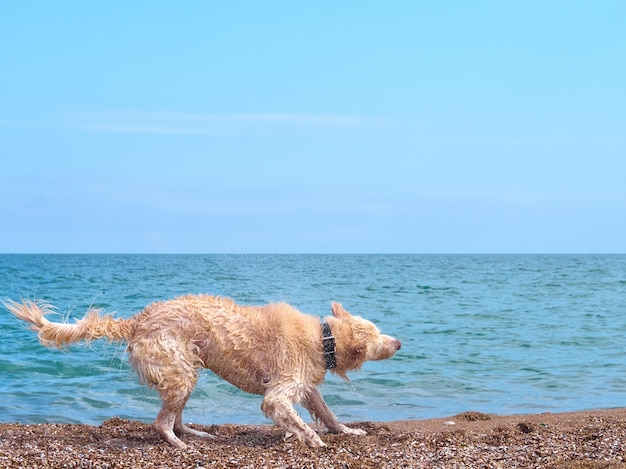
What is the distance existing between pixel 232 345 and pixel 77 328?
5.61ft

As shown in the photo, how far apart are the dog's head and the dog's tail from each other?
7.57 ft

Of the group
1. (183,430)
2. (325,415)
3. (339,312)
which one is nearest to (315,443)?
(325,415)

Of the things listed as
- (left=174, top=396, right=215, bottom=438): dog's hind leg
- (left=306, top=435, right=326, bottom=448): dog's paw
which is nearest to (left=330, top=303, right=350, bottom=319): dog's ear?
(left=306, top=435, right=326, bottom=448): dog's paw

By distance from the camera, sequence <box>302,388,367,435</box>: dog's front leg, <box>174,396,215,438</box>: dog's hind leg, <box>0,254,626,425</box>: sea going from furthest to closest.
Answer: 1. <box>0,254,626,425</box>: sea
2. <box>302,388,367,435</box>: dog's front leg
3. <box>174,396,215,438</box>: dog's hind leg

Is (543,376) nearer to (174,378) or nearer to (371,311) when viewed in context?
(174,378)

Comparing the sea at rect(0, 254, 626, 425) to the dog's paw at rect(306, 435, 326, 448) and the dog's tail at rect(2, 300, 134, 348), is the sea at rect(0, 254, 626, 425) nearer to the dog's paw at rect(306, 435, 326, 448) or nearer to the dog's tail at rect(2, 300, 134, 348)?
the dog's tail at rect(2, 300, 134, 348)

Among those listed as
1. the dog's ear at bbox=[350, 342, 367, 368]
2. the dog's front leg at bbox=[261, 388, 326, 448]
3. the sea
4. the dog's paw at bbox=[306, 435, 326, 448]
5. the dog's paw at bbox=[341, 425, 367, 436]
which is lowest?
the sea

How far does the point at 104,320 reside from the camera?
8.06 meters

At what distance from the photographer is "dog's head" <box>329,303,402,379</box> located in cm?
829

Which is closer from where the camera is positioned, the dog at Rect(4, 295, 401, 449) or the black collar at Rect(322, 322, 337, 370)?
the dog at Rect(4, 295, 401, 449)

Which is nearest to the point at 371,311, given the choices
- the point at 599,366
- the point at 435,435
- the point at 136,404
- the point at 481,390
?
the point at 599,366

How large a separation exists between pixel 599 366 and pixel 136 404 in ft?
31.7

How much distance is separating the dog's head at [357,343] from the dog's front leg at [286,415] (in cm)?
77

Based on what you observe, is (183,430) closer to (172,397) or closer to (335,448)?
(172,397)
